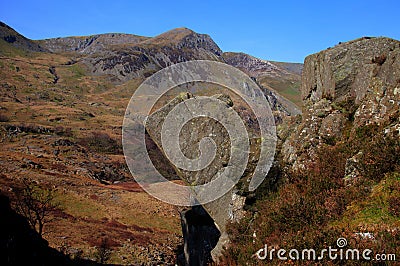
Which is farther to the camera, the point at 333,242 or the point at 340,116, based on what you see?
the point at 340,116

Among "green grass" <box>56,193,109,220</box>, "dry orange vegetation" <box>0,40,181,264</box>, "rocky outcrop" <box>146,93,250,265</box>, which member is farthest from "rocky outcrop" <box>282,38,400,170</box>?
"green grass" <box>56,193,109,220</box>

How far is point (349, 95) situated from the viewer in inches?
498

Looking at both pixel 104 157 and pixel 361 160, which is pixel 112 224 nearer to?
pixel 361 160

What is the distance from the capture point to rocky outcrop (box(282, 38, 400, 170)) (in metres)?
10.3

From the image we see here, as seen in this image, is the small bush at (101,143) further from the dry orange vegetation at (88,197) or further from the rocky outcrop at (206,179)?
the rocky outcrop at (206,179)

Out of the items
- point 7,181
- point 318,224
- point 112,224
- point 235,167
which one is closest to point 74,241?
point 112,224

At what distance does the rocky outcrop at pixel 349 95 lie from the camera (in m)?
10.3

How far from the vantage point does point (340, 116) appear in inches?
472

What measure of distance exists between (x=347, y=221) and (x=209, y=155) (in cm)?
658

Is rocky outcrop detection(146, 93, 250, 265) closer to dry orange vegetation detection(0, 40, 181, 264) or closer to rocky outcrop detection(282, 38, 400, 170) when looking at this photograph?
rocky outcrop detection(282, 38, 400, 170)

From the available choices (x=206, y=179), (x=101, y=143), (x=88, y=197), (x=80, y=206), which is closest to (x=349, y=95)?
(x=206, y=179)

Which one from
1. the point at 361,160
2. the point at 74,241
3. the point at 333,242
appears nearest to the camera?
the point at 333,242

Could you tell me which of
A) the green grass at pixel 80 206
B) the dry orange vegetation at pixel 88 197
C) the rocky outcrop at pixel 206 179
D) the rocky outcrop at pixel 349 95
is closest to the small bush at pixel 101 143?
the dry orange vegetation at pixel 88 197

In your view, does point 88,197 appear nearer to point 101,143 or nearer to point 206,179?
point 206,179
